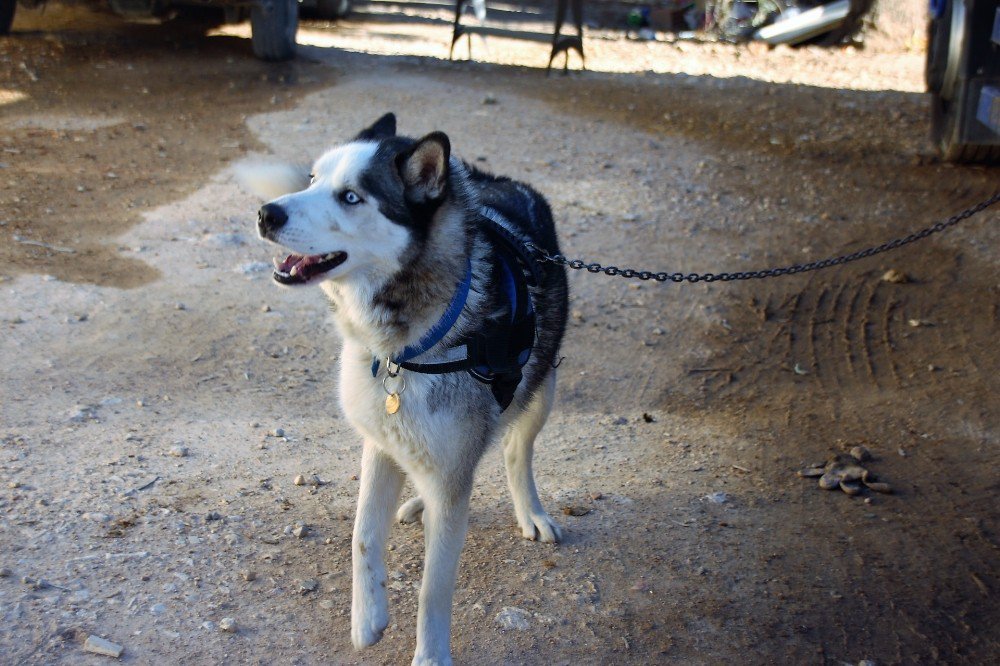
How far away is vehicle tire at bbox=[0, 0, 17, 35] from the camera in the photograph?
1065cm

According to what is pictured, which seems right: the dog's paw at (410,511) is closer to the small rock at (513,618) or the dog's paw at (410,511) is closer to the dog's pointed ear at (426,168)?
the small rock at (513,618)

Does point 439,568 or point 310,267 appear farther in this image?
point 439,568

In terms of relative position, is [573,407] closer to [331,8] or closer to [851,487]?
[851,487]

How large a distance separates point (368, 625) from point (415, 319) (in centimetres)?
98

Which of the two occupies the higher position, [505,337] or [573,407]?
[505,337]

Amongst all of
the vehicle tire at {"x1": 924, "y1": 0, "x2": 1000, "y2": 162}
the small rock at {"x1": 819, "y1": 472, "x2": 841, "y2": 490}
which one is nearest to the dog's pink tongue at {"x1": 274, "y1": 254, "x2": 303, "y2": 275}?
the small rock at {"x1": 819, "y1": 472, "x2": 841, "y2": 490}

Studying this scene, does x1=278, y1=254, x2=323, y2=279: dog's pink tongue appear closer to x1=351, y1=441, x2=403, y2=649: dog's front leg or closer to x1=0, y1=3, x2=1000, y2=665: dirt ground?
x1=351, y1=441, x2=403, y2=649: dog's front leg

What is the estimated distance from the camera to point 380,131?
310 cm

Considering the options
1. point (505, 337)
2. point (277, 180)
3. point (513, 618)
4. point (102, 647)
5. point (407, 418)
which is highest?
point (277, 180)

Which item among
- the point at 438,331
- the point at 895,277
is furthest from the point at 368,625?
the point at 895,277

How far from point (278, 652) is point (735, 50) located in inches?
483

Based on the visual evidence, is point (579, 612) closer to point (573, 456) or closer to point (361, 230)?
point (573, 456)

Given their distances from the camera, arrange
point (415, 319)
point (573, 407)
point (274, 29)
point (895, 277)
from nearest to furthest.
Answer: point (415, 319)
point (573, 407)
point (895, 277)
point (274, 29)

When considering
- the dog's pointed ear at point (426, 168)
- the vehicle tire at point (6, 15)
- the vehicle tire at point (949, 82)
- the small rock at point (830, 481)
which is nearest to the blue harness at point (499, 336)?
the dog's pointed ear at point (426, 168)
